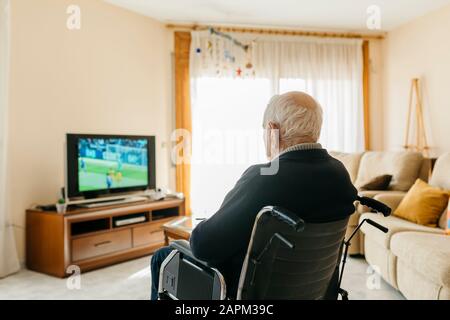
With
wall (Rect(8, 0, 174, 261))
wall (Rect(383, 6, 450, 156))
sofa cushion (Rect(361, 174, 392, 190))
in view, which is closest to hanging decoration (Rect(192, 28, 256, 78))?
wall (Rect(8, 0, 174, 261))

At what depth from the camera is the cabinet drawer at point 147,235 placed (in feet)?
11.8

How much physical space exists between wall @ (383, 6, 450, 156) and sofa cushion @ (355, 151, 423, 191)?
0.78 metres

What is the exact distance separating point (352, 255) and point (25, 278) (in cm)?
265

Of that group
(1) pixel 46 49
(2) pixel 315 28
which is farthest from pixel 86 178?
(2) pixel 315 28

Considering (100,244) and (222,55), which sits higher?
(222,55)

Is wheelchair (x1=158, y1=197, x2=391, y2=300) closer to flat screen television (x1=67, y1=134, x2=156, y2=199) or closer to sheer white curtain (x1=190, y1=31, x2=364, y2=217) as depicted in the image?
flat screen television (x1=67, y1=134, x2=156, y2=199)

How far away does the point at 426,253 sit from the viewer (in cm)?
217

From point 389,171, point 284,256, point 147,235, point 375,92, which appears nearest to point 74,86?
point 147,235

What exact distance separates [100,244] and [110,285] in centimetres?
52

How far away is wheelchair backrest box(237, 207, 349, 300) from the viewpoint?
1123 mm

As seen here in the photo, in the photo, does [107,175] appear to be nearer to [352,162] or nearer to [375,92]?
[352,162]
